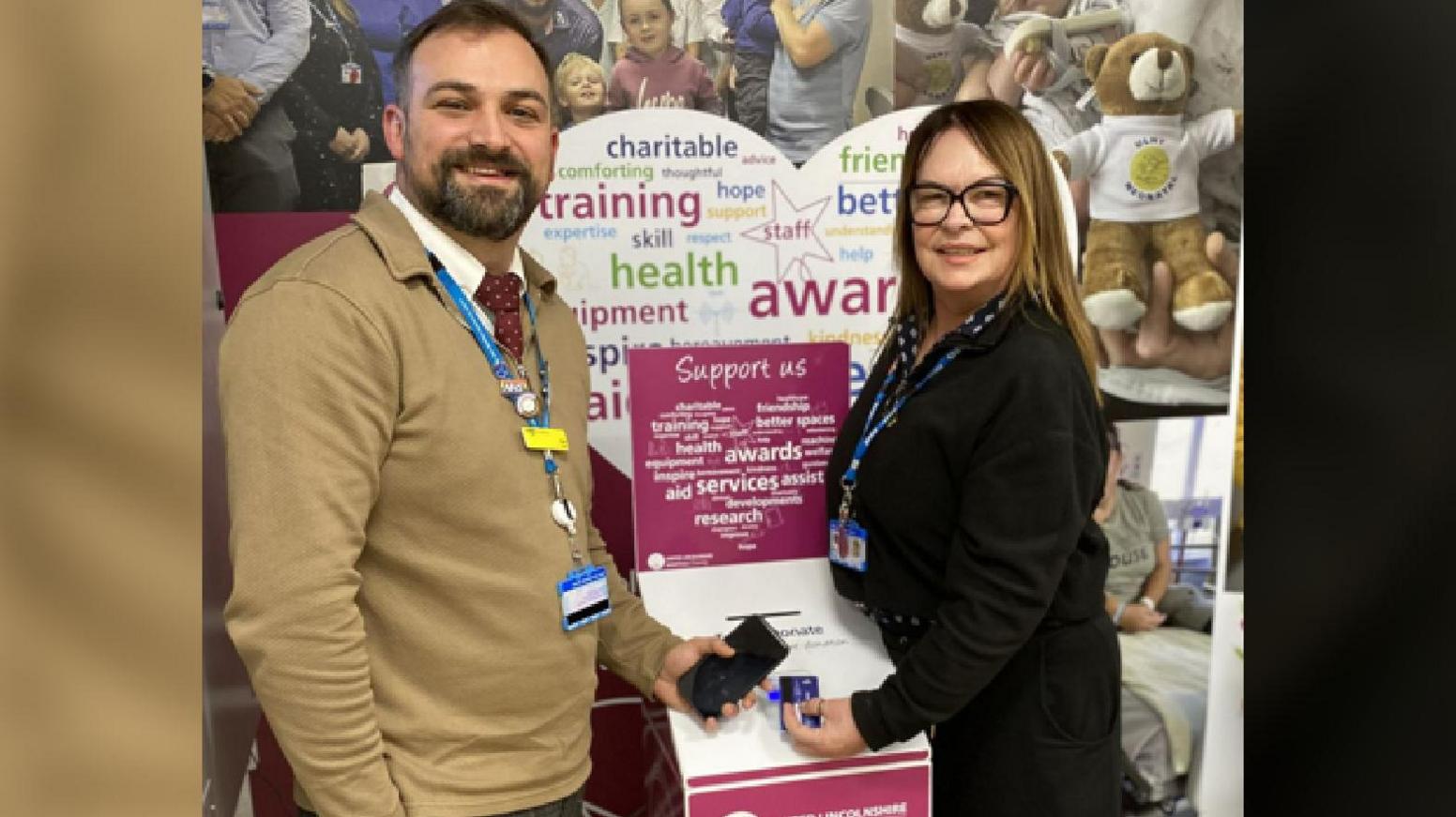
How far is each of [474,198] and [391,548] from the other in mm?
525

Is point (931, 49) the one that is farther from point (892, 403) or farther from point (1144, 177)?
point (892, 403)

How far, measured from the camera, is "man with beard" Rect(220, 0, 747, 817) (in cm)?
125

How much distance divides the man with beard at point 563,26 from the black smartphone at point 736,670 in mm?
1446

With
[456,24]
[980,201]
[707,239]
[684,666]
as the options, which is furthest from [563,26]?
[684,666]

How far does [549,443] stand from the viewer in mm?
1463

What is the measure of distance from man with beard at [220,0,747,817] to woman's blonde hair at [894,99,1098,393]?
2.28ft

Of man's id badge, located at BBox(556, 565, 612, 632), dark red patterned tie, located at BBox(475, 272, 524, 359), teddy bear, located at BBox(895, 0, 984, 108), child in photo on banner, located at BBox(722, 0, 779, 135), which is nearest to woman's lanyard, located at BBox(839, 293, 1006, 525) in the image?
man's id badge, located at BBox(556, 565, 612, 632)

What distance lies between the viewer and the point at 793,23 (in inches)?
98.9

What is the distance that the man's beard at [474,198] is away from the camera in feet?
4.93

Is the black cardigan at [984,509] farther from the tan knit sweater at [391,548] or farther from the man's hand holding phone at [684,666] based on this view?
the tan knit sweater at [391,548]

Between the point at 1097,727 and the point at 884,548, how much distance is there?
45 centimetres

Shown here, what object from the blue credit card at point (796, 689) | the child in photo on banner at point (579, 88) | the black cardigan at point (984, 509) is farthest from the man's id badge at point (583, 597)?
the child in photo on banner at point (579, 88)
